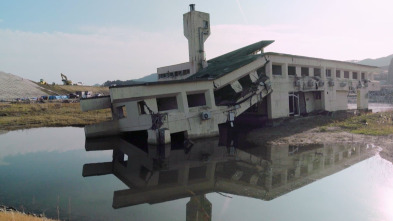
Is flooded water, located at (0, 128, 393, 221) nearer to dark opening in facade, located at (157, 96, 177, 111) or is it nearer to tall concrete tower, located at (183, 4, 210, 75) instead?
dark opening in facade, located at (157, 96, 177, 111)

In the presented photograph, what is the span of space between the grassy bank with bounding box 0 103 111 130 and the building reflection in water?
557 inches

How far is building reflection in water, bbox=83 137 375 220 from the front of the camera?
992 cm

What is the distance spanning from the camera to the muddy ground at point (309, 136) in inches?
654

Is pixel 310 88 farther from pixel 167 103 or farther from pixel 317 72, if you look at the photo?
pixel 167 103

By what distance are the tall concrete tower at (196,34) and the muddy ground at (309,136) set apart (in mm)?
9548

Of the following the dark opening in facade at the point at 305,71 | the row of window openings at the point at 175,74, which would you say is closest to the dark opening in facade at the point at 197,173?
the row of window openings at the point at 175,74

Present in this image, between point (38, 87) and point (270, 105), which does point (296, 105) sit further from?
point (38, 87)

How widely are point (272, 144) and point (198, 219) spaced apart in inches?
417

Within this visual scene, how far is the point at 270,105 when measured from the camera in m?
23.5

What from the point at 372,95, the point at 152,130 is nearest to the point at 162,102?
the point at 152,130

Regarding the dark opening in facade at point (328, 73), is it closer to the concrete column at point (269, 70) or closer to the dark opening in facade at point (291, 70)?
the dark opening in facade at point (291, 70)

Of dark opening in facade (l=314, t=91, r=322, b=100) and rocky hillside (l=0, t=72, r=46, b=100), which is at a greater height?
rocky hillside (l=0, t=72, r=46, b=100)

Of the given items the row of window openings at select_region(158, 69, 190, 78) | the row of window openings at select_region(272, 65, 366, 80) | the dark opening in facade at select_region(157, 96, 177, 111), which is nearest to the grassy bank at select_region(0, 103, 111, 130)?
the row of window openings at select_region(158, 69, 190, 78)

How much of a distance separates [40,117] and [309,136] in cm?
2984
